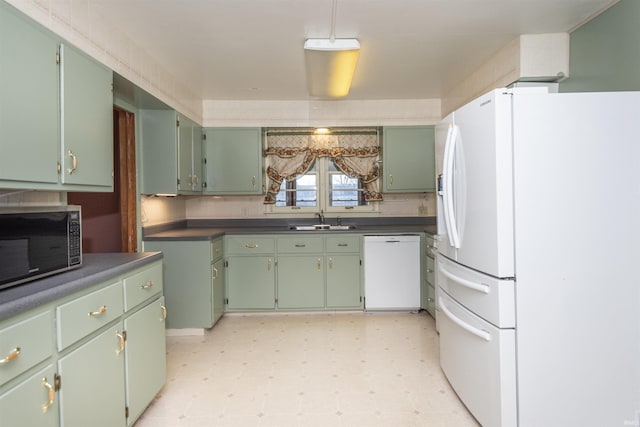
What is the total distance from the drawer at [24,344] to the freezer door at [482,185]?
1.87 meters

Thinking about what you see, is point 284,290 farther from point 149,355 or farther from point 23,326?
point 23,326

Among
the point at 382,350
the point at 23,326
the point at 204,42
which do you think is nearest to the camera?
the point at 23,326

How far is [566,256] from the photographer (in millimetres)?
1711

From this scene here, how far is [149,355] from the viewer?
6.73ft

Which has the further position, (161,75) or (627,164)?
(161,75)

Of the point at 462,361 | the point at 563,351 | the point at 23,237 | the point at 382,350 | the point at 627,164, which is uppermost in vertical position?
the point at 627,164

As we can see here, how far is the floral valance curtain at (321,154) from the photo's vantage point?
4.39m

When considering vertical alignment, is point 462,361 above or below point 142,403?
above

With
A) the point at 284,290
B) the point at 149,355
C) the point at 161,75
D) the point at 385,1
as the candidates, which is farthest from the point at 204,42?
the point at 284,290

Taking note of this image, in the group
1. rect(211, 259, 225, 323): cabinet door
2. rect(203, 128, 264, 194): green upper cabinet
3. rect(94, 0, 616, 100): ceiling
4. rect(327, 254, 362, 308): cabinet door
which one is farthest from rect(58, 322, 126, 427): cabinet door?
rect(203, 128, 264, 194): green upper cabinet

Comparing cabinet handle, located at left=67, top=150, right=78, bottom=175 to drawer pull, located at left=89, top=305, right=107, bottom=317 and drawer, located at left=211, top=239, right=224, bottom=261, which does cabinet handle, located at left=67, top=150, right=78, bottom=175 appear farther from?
drawer, located at left=211, top=239, right=224, bottom=261

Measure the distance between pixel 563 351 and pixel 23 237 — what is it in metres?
2.38

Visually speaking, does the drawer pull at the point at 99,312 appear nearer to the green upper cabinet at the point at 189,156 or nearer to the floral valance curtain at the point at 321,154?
the green upper cabinet at the point at 189,156

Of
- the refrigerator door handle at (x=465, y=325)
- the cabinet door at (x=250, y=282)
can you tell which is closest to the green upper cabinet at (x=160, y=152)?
the cabinet door at (x=250, y=282)
